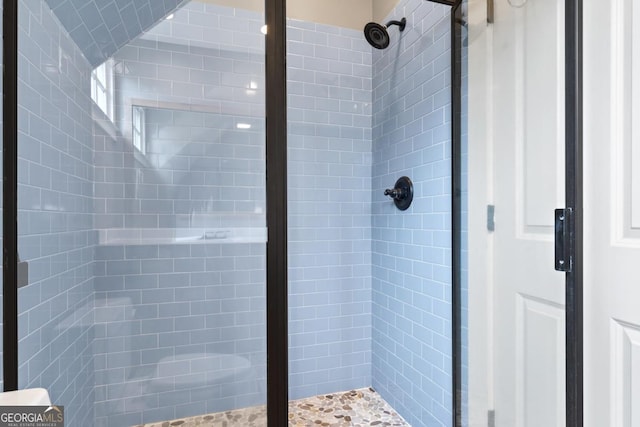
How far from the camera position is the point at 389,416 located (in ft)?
6.67

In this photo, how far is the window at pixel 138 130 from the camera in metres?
1.43

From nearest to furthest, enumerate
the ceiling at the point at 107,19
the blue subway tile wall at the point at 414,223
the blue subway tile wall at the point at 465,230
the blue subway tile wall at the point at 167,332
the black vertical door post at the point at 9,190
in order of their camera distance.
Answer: the black vertical door post at the point at 9,190
the ceiling at the point at 107,19
the blue subway tile wall at the point at 167,332
the blue subway tile wall at the point at 465,230
the blue subway tile wall at the point at 414,223

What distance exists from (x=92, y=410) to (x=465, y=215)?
5.72ft

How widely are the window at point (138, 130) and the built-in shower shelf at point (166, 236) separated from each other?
33cm

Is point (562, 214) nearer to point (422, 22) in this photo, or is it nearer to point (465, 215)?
point (465, 215)

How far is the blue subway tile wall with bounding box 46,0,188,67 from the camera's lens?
4.25 ft

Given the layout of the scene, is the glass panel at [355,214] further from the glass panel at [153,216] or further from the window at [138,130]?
the window at [138,130]

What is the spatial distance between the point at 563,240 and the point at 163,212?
1.46 m
